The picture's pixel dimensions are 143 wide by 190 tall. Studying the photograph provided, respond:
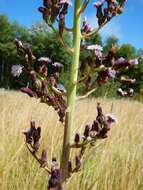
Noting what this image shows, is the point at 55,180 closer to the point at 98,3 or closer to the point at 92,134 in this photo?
the point at 92,134

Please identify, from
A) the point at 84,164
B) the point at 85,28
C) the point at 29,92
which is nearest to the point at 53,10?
the point at 85,28

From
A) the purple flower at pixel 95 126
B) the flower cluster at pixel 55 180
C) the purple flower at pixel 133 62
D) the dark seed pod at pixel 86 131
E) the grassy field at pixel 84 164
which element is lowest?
the grassy field at pixel 84 164

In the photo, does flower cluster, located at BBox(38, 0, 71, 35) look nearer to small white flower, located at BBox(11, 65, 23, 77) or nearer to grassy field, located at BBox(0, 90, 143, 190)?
small white flower, located at BBox(11, 65, 23, 77)

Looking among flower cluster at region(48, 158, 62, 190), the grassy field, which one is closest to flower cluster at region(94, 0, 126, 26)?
flower cluster at region(48, 158, 62, 190)

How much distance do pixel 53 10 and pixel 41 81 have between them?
253 millimetres

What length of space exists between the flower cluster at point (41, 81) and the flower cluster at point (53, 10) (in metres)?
0.12

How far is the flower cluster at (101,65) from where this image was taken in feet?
5.45

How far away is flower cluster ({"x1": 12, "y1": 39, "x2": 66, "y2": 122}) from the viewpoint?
1667 mm

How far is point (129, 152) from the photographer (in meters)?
4.11

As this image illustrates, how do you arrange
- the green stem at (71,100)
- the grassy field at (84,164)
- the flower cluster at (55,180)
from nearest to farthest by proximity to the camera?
the flower cluster at (55,180), the green stem at (71,100), the grassy field at (84,164)

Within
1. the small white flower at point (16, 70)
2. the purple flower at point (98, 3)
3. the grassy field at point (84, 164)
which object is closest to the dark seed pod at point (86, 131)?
the small white flower at point (16, 70)

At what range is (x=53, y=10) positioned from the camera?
1.67 meters

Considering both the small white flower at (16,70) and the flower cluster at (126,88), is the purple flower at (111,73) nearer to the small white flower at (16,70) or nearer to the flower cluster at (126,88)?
the flower cluster at (126,88)

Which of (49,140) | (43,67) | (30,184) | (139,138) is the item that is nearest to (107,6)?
(43,67)
